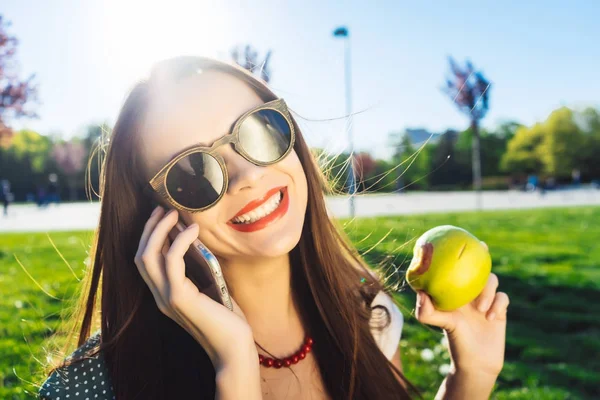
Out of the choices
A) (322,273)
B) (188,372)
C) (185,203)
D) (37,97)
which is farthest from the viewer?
(37,97)

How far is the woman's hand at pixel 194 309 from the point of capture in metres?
1.47

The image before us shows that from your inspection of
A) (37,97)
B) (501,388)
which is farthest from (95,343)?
(37,97)

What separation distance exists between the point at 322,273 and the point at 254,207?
1.73 feet

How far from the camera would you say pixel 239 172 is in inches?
64.1

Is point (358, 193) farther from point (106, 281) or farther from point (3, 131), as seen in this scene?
point (3, 131)

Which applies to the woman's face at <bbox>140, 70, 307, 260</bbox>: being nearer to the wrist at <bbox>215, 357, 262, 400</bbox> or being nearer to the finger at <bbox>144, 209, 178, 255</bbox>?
the finger at <bbox>144, 209, 178, 255</bbox>

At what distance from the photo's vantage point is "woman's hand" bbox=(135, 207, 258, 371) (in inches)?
57.9

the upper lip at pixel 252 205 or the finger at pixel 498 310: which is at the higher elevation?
the upper lip at pixel 252 205

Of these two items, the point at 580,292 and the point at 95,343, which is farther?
the point at 580,292

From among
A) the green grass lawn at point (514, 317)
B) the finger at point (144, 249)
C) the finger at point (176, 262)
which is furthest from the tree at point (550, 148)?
the finger at point (176, 262)

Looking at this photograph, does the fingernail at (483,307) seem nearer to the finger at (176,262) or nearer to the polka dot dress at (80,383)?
the finger at (176,262)

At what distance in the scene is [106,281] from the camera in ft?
5.99

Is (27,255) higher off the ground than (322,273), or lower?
lower

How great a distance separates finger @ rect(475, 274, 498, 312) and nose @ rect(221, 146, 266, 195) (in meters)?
0.97
